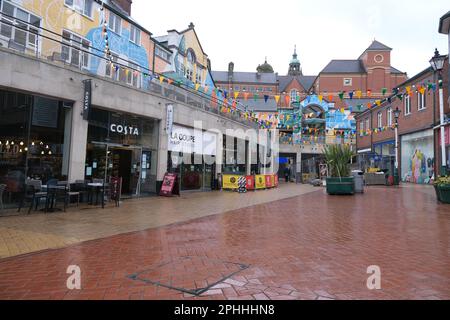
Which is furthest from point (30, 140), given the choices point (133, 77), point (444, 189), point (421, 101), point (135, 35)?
point (421, 101)

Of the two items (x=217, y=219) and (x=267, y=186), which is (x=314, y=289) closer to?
(x=217, y=219)

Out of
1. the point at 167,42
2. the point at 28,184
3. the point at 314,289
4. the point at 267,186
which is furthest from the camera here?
the point at 167,42

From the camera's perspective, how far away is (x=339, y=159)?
50.2 feet

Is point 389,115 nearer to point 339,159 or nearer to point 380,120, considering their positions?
point 380,120

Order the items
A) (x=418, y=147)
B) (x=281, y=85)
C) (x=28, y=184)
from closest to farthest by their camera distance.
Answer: (x=28, y=184) < (x=418, y=147) < (x=281, y=85)

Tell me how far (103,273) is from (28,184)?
22.7 ft

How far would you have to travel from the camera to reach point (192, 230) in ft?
22.7

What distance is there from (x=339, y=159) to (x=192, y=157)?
7.78 meters

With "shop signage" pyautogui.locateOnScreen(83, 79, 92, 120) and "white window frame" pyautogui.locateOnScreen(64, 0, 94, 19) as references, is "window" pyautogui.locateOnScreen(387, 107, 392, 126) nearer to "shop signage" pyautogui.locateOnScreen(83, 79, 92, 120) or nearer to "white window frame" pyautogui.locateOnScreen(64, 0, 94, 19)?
"white window frame" pyautogui.locateOnScreen(64, 0, 94, 19)

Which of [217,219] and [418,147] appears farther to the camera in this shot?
[418,147]

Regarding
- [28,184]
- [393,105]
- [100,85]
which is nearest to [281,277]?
[28,184]

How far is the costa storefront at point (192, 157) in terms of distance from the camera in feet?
52.5

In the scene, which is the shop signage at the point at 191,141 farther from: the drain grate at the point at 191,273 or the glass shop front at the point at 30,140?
the drain grate at the point at 191,273
